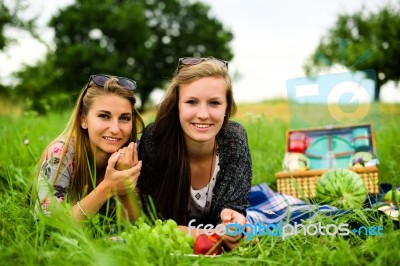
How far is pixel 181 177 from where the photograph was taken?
2.83 meters

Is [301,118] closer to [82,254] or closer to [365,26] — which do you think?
→ [82,254]

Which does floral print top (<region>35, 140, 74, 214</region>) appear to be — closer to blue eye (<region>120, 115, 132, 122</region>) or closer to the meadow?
the meadow

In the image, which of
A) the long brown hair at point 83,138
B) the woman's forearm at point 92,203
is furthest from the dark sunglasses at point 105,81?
the woman's forearm at point 92,203

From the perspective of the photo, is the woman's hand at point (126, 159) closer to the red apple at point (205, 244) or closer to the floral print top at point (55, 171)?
the floral print top at point (55, 171)

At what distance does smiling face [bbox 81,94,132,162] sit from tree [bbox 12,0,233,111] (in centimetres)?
2078

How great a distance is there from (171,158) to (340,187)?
5.10 ft

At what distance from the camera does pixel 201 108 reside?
8.57 ft

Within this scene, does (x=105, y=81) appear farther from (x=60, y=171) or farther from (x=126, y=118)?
(x=60, y=171)

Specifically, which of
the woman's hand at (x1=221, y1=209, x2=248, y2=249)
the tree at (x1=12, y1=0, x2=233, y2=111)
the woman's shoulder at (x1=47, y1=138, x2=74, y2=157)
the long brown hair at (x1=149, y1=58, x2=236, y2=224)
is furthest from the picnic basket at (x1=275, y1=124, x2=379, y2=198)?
the tree at (x1=12, y1=0, x2=233, y2=111)

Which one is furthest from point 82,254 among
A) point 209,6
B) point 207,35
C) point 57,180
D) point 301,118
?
point 209,6

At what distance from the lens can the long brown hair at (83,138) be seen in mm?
2715

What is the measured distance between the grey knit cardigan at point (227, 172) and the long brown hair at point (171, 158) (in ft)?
0.26

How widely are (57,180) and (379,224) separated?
1928 mm

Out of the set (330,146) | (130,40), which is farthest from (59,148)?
(130,40)
